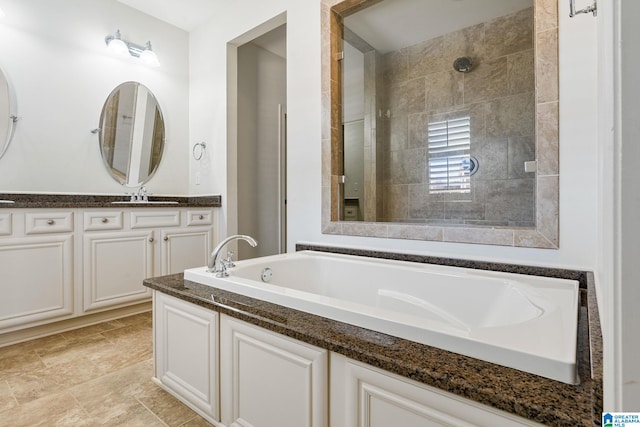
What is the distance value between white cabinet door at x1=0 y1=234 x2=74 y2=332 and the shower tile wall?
7.51ft

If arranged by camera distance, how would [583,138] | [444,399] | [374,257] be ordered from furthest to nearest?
1. [374,257]
2. [583,138]
3. [444,399]

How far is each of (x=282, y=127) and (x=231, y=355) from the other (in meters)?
3.12

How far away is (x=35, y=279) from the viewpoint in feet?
7.06

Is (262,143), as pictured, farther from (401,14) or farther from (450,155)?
(450,155)

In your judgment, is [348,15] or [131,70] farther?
[131,70]

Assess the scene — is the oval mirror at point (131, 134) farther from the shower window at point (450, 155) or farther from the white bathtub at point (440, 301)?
the shower window at point (450, 155)

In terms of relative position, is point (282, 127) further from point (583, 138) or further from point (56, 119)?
point (583, 138)

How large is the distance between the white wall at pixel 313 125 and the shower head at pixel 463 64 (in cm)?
127

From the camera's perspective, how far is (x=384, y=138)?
9.81ft

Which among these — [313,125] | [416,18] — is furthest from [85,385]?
[416,18]

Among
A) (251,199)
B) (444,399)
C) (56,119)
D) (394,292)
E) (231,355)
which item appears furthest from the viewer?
(251,199)

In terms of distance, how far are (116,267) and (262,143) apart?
6.40ft

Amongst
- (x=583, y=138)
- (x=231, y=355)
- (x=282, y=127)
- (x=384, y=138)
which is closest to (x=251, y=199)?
(x=282, y=127)
